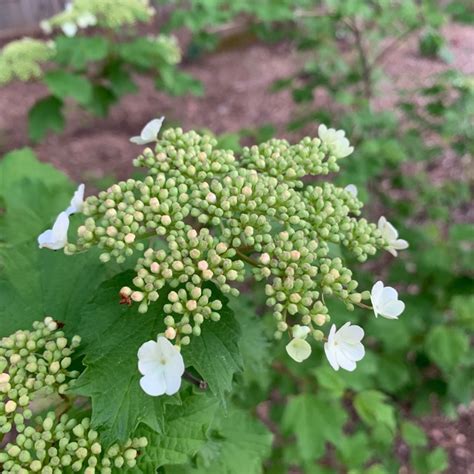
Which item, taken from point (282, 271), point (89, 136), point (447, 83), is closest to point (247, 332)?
point (282, 271)

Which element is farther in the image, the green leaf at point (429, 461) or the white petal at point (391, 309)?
the green leaf at point (429, 461)

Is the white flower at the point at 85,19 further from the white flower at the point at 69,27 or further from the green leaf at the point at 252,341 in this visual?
the green leaf at the point at 252,341

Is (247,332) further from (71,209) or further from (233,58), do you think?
(233,58)

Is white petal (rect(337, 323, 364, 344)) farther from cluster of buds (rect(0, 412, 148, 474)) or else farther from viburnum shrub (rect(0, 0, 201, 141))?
viburnum shrub (rect(0, 0, 201, 141))

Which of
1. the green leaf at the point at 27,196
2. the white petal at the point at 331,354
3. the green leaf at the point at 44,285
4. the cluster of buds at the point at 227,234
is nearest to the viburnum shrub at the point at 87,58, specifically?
the green leaf at the point at 27,196

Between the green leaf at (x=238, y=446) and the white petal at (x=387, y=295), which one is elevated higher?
the white petal at (x=387, y=295)

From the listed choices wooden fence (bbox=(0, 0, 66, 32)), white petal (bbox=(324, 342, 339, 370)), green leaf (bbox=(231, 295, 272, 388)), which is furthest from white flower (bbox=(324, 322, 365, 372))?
wooden fence (bbox=(0, 0, 66, 32))

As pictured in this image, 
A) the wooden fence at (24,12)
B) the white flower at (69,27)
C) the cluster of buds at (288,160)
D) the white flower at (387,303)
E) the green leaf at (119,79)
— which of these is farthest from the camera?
the wooden fence at (24,12)

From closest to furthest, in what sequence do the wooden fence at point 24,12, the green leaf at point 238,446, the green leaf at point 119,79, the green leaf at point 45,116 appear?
the green leaf at point 238,446 → the green leaf at point 119,79 → the green leaf at point 45,116 → the wooden fence at point 24,12
